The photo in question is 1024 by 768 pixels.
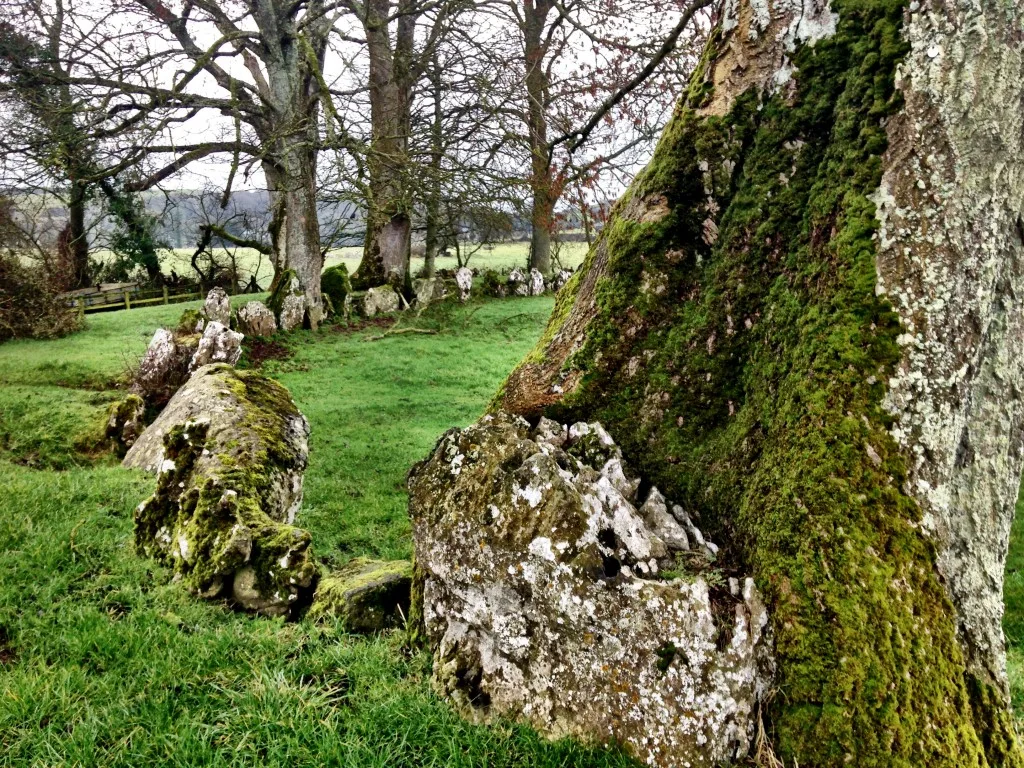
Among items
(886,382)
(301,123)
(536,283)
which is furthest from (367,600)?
(536,283)

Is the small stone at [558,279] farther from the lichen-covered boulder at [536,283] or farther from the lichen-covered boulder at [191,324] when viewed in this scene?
the lichen-covered boulder at [191,324]

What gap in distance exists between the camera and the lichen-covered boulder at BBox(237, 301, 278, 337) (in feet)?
50.9

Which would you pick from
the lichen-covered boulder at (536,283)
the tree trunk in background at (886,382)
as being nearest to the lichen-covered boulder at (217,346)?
the tree trunk in background at (886,382)

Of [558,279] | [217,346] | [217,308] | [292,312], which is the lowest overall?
[217,346]

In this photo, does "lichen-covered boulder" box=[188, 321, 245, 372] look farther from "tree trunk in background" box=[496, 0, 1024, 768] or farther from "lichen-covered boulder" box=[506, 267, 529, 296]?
"lichen-covered boulder" box=[506, 267, 529, 296]

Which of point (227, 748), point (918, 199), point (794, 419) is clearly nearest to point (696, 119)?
point (918, 199)

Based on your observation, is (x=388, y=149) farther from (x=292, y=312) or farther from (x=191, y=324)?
(x=191, y=324)

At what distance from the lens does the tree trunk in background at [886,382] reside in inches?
98.7

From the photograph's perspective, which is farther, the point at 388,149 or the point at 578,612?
the point at 388,149

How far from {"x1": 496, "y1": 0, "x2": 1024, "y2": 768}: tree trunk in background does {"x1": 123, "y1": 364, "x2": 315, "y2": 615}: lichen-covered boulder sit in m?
2.78

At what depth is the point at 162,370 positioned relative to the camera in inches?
424

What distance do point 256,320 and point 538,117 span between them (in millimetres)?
8702

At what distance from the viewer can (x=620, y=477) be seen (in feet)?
11.5

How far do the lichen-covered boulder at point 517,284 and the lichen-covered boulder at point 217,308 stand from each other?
13.8 meters
